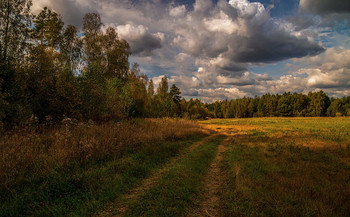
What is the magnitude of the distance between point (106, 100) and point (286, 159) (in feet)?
54.8

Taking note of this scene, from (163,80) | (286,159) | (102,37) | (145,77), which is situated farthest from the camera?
(163,80)

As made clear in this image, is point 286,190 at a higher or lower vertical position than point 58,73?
lower

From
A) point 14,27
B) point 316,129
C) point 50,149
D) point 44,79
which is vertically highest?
point 14,27

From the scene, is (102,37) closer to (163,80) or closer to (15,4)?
(15,4)

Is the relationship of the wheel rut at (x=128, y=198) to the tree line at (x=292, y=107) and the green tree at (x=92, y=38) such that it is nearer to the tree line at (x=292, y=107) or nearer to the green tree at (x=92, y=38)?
the green tree at (x=92, y=38)

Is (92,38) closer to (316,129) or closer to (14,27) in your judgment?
(14,27)

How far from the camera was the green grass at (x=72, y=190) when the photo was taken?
411cm

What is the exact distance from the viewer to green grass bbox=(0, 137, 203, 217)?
4109 millimetres

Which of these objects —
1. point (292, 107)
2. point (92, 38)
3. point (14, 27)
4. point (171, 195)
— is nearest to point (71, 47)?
point (92, 38)

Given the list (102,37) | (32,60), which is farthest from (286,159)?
(102,37)

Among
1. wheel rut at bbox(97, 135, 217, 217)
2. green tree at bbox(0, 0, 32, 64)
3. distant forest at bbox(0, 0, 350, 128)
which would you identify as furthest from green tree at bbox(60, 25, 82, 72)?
wheel rut at bbox(97, 135, 217, 217)

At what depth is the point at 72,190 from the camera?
5.12 meters

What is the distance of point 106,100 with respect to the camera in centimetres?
1678

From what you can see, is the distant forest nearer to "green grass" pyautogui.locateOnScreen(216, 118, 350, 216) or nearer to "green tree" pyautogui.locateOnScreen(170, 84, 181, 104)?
"green grass" pyautogui.locateOnScreen(216, 118, 350, 216)
